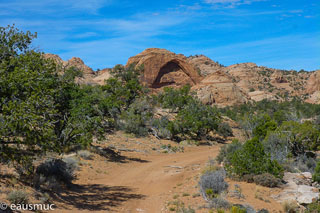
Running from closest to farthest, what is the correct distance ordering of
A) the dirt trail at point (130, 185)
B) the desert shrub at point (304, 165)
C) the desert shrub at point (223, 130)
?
the dirt trail at point (130, 185)
the desert shrub at point (304, 165)
the desert shrub at point (223, 130)

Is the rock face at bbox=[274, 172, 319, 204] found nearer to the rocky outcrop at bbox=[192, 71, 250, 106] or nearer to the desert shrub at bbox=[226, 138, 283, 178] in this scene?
the desert shrub at bbox=[226, 138, 283, 178]

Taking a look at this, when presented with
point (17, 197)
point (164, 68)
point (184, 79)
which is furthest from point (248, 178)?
point (184, 79)

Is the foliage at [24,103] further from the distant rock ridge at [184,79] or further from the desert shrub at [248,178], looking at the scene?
the distant rock ridge at [184,79]

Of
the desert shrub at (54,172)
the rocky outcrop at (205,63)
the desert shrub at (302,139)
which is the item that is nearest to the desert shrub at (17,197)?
the desert shrub at (54,172)

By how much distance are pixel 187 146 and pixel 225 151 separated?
1080cm

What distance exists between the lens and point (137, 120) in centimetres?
2870

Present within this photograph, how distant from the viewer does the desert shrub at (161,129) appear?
98.9 feet

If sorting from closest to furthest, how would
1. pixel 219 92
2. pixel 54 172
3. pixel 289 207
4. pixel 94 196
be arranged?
pixel 289 207, pixel 94 196, pixel 54 172, pixel 219 92

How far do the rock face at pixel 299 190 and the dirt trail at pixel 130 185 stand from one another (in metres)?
4.40

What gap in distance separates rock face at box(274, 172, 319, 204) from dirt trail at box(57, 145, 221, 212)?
4399 mm

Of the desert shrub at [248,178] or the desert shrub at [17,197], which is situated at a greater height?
the desert shrub at [17,197]

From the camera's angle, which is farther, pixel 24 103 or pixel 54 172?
pixel 54 172

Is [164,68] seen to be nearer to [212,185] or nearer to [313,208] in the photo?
[212,185]

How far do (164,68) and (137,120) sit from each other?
126ft
